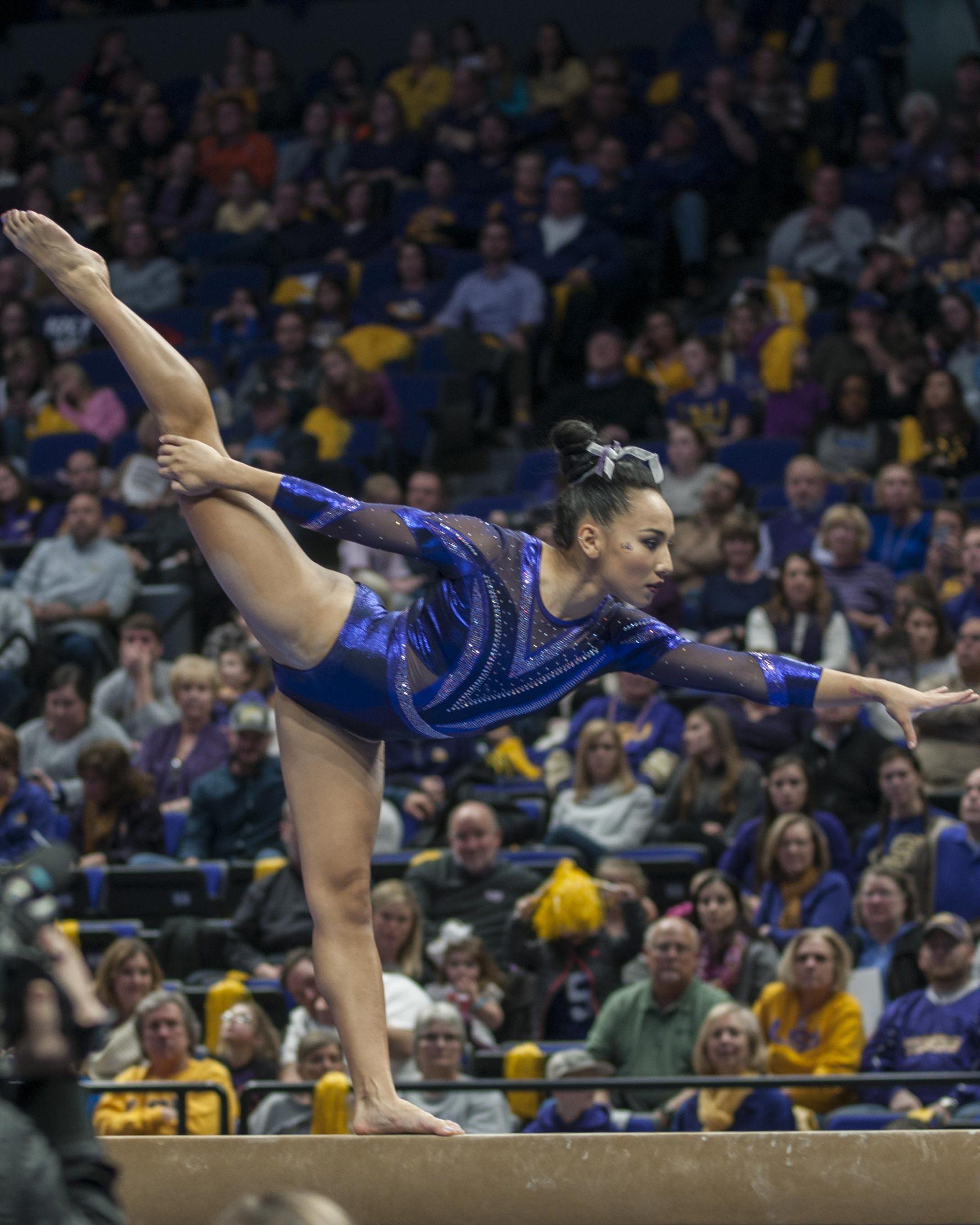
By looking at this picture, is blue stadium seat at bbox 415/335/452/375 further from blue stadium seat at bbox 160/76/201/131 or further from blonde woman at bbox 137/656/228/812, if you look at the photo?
blue stadium seat at bbox 160/76/201/131

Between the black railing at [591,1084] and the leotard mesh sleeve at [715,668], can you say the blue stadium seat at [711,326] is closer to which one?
the black railing at [591,1084]

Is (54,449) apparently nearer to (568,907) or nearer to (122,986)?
(122,986)

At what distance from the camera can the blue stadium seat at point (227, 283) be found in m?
10.8

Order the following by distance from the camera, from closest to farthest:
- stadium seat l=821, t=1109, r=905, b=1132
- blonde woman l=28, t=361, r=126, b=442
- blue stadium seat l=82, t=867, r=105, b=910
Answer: stadium seat l=821, t=1109, r=905, b=1132
blue stadium seat l=82, t=867, r=105, b=910
blonde woman l=28, t=361, r=126, b=442

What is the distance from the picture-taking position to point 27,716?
7938 millimetres

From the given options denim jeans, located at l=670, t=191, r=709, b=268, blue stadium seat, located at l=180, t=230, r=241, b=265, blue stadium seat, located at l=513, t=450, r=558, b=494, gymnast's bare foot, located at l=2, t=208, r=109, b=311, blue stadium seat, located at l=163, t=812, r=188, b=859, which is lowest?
blue stadium seat, located at l=163, t=812, r=188, b=859

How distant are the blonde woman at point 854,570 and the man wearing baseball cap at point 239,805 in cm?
236

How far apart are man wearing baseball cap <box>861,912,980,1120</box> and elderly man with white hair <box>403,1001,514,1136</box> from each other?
1093mm

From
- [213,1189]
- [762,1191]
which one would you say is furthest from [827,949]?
[213,1189]

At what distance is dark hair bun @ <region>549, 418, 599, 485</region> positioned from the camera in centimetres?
349

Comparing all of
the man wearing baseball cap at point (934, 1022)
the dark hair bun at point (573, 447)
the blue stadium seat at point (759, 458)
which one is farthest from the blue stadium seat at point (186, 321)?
the dark hair bun at point (573, 447)

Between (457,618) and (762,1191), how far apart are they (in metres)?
1.20

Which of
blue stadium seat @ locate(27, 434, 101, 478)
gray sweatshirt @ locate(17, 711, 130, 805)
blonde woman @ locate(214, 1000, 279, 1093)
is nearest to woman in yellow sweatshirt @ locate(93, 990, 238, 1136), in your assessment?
blonde woman @ locate(214, 1000, 279, 1093)

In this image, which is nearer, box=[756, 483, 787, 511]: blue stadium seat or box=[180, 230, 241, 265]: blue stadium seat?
box=[756, 483, 787, 511]: blue stadium seat
